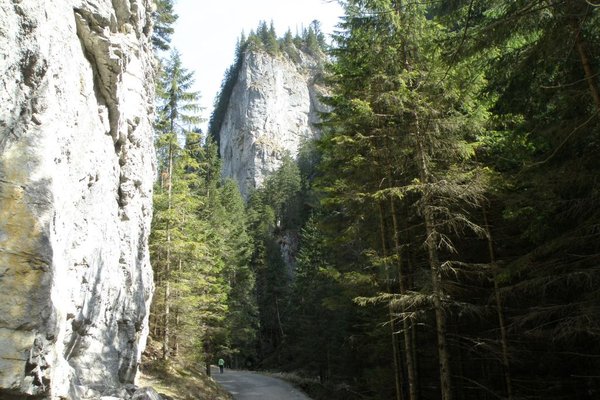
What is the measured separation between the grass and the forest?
3.83 feet

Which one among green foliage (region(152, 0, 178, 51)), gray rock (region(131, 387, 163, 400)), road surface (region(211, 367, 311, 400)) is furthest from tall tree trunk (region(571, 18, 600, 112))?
green foliage (region(152, 0, 178, 51))

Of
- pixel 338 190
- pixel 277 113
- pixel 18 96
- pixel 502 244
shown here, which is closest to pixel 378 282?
pixel 338 190

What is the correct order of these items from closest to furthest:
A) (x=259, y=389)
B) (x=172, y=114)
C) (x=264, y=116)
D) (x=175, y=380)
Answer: (x=175, y=380) < (x=172, y=114) < (x=259, y=389) < (x=264, y=116)

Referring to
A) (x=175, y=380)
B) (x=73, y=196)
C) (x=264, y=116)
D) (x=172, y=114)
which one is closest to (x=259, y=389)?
(x=175, y=380)

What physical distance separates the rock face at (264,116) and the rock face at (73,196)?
6086 centimetres

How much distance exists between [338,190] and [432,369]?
23.0ft

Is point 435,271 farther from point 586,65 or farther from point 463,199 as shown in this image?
point 586,65

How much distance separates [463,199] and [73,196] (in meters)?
8.54

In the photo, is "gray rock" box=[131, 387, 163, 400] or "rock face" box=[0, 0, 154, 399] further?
"gray rock" box=[131, 387, 163, 400]

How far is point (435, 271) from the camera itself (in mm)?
9188

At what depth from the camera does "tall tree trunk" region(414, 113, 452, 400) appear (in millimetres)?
8570

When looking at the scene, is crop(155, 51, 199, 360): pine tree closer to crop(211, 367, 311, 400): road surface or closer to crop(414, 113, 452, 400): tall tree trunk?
crop(211, 367, 311, 400): road surface

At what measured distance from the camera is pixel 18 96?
265 inches

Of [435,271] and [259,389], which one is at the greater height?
[435,271]
